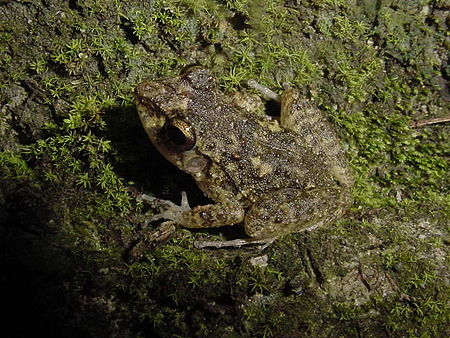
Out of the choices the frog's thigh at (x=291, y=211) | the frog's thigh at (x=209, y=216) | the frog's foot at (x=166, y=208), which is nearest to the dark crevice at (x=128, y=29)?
the frog's foot at (x=166, y=208)

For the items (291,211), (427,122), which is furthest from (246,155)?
(427,122)

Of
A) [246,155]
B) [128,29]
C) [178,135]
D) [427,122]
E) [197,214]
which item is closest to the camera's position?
[178,135]

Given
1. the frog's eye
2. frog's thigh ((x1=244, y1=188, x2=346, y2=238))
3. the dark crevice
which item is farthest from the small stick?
the dark crevice

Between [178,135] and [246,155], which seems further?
[246,155]

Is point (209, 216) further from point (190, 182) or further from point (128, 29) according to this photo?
point (128, 29)

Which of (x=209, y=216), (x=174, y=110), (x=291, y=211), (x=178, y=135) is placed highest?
(x=174, y=110)

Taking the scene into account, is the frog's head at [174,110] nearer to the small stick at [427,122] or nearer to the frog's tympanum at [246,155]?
the frog's tympanum at [246,155]

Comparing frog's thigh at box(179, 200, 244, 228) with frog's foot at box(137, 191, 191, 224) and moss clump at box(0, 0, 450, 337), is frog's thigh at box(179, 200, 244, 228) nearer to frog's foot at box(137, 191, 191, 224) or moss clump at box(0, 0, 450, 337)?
frog's foot at box(137, 191, 191, 224)
